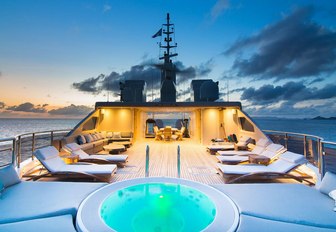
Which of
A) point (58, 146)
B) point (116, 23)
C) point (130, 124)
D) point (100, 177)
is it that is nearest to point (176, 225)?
point (100, 177)

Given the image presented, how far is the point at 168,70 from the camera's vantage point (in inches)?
752

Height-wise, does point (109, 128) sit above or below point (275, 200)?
above

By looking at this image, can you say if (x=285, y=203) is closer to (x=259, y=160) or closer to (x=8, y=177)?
(x=259, y=160)

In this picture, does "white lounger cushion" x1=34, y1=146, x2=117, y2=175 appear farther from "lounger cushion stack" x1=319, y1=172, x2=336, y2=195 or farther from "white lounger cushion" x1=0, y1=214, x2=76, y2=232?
"lounger cushion stack" x1=319, y1=172, x2=336, y2=195

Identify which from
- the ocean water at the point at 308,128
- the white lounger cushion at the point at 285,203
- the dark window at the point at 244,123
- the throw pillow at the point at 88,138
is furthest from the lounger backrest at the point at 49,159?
the ocean water at the point at 308,128

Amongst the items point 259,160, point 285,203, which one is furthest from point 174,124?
point 285,203

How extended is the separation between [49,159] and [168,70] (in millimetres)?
16348

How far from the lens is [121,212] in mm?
2799

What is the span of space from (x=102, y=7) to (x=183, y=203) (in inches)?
429

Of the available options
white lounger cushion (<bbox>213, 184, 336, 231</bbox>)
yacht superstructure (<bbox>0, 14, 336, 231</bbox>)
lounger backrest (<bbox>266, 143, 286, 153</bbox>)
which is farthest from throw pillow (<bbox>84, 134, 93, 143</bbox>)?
lounger backrest (<bbox>266, 143, 286, 153</bbox>)

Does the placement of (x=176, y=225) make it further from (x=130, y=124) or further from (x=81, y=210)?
(x=130, y=124)

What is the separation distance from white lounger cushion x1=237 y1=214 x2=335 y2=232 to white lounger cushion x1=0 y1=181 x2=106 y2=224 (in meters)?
2.11

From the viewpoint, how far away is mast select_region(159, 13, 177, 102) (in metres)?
18.2

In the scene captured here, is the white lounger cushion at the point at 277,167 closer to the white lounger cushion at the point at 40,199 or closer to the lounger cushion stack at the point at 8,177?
the white lounger cushion at the point at 40,199
